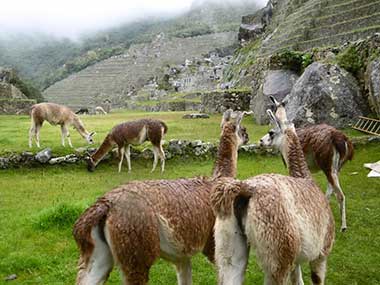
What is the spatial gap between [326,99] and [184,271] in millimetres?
9830

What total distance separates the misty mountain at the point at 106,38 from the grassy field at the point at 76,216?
247 feet

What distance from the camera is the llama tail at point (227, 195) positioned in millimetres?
3121

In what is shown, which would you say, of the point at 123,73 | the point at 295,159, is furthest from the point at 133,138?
the point at 123,73

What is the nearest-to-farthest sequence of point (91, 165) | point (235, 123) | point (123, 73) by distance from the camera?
point (235, 123) → point (91, 165) → point (123, 73)

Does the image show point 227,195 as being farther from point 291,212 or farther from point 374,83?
point 374,83

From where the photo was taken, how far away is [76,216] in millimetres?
6719

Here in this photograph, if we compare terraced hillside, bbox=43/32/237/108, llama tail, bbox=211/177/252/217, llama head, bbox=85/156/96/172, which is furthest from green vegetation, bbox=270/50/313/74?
terraced hillside, bbox=43/32/237/108

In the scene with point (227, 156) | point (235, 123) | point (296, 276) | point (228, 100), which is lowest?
point (228, 100)

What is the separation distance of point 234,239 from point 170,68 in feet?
170

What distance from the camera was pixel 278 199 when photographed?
10.6 ft

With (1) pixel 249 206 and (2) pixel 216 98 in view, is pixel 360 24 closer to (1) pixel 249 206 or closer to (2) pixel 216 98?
(2) pixel 216 98

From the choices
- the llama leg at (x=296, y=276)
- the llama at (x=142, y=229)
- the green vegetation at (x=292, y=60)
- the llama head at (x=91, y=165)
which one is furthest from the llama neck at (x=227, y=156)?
the green vegetation at (x=292, y=60)

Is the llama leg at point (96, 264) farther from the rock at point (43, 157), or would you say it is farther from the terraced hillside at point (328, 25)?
the terraced hillside at point (328, 25)

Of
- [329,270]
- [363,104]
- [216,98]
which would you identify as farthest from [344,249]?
[216,98]
